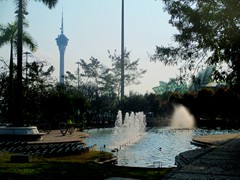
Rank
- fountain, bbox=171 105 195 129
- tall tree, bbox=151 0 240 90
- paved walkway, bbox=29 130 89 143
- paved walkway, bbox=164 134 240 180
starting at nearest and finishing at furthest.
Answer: paved walkway, bbox=164 134 240 180, tall tree, bbox=151 0 240 90, paved walkway, bbox=29 130 89 143, fountain, bbox=171 105 195 129

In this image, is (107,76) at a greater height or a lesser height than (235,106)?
greater

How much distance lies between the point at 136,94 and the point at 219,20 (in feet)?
157

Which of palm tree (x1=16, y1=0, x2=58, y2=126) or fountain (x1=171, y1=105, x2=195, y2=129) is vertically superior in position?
palm tree (x1=16, y1=0, x2=58, y2=126)

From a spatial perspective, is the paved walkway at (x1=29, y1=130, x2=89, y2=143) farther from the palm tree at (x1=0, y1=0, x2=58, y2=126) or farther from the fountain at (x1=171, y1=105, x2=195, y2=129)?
the fountain at (x1=171, y1=105, x2=195, y2=129)

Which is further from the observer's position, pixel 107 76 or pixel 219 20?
pixel 107 76

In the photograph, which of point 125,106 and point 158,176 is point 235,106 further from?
point 158,176

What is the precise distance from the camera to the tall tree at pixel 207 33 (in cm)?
1147

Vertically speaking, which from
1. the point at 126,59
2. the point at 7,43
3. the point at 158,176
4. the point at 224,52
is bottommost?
the point at 158,176

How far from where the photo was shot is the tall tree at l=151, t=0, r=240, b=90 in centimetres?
1147

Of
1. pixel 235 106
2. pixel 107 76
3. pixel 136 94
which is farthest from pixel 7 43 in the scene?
pixel 107 76

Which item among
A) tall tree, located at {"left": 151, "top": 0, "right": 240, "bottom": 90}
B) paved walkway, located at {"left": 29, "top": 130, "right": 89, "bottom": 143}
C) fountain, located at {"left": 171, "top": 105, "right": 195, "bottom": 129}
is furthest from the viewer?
fountain, located at {"left": 171, "top": 105, "right": 195, "bottom": 129}

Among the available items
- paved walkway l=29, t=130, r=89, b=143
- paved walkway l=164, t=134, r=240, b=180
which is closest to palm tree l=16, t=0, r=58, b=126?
paved walkway l=29, t=130, r=89, b=143

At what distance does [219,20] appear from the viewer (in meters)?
11.5

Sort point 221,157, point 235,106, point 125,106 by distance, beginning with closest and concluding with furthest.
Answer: point 221,157 → point 235,106 → point 125,106
